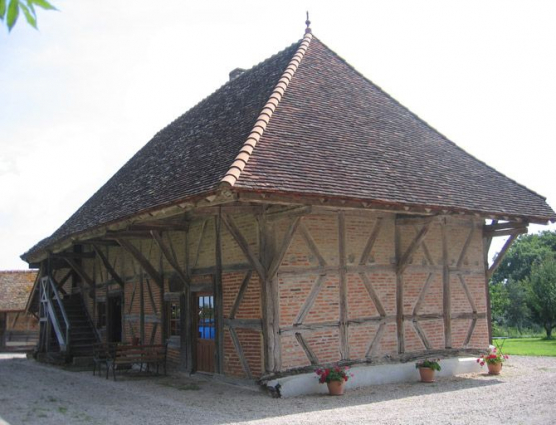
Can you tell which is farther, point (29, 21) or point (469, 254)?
point (469, 254)

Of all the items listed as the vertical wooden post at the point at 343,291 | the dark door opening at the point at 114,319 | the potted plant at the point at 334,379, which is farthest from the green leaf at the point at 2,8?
the dark door opening at the point at 114,319

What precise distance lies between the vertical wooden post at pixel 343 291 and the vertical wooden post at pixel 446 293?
9.07 feet

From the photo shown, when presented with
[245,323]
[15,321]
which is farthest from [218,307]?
[15,321]

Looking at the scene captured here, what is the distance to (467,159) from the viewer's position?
1416cm

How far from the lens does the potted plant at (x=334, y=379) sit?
9680 mm

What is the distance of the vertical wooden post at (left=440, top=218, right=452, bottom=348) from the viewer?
40.7ft

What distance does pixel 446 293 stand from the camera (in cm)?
1251

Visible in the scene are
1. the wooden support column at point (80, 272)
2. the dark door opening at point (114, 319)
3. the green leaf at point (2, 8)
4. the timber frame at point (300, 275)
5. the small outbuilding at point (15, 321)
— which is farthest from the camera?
the small outbuilding at point (15, 321)

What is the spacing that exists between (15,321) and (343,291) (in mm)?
24633

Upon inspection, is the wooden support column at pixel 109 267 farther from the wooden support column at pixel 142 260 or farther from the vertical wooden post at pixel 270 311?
the vertical wooden post at pixel 270 311

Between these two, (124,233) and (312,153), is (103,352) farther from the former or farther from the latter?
(312,153)

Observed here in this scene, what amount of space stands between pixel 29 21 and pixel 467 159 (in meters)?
13.2

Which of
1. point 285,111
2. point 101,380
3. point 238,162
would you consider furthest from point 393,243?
point 101,380

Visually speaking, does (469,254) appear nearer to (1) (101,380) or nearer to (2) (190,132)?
(2) (190,132)
